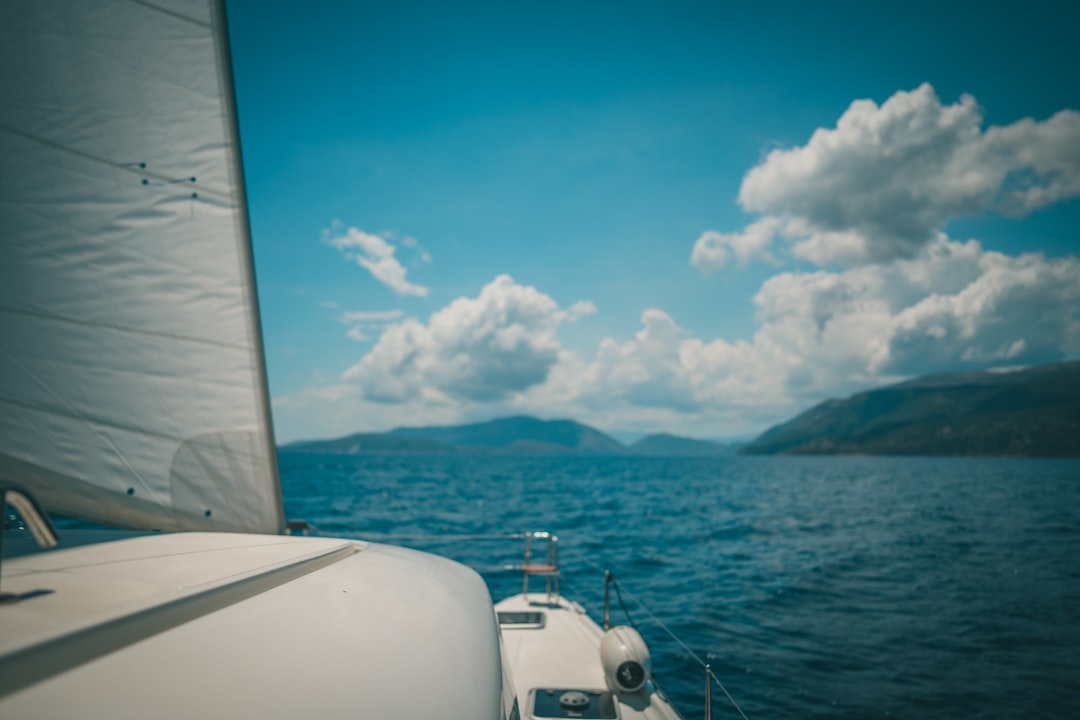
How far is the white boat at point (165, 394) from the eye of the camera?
205cm

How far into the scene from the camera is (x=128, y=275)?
3736 millimetres

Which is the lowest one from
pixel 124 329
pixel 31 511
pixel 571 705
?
pixel 571 705

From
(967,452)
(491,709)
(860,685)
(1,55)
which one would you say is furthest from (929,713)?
(967,452)

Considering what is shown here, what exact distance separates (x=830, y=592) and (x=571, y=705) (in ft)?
44.7

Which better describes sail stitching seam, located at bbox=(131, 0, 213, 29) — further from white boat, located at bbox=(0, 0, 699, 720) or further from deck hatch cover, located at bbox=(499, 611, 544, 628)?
deck hatch cover, located at bbox=(499, 611, 544, 628)

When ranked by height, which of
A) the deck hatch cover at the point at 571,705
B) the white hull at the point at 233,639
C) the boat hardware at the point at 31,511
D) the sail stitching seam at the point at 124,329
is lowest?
the deck hatch cover at the point at 571,705

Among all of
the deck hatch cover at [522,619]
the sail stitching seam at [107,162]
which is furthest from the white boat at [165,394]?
the deck hatch cover at [522,619]

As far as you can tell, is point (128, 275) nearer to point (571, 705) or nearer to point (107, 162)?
point (107, 162)

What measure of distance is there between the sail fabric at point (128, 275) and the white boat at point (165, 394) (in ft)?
0.04

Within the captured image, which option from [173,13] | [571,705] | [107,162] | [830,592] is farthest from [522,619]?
[830,592]

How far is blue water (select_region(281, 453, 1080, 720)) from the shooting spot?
357 inches

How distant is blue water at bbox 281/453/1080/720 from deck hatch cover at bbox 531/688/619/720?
3.66 meters

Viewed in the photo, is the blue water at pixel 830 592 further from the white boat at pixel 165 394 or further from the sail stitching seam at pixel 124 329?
the sail stitching seam at pixel 124 329

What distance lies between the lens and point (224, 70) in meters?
4.03
